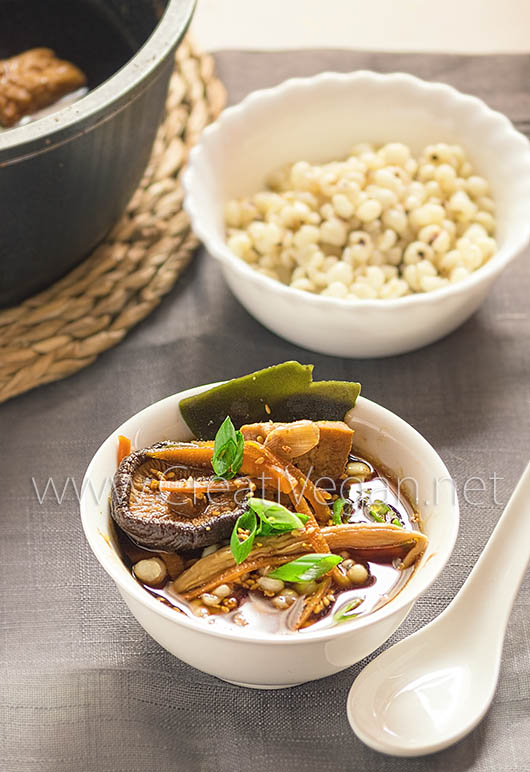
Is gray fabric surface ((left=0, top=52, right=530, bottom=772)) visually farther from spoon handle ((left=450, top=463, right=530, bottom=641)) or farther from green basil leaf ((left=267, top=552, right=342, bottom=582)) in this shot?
green basil leaf ((left=267, top=552, right=342, bottom=582))

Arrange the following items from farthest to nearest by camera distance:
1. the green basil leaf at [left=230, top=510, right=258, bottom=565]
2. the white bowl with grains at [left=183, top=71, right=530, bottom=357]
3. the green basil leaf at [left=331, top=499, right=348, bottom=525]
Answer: the white bowl with grains at [left=183, top=71, right=530, bottom=357]
the green basil leaf at [left=331, top=499, right=348, bottom=525]
the green basil leaf at [left=230, top=510, right=258, bottom=565]

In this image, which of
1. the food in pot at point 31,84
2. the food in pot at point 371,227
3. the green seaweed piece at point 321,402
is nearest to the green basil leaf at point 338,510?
the green seaweed piece at point 321,402

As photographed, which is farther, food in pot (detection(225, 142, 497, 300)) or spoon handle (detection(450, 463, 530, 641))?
food in pot (detection(225, 142, 497, 300))

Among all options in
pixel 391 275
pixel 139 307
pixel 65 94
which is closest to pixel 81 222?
pixel 139 307

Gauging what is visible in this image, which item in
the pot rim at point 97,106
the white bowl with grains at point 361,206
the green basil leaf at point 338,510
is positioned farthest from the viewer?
the white bowl with grains at point 361,206

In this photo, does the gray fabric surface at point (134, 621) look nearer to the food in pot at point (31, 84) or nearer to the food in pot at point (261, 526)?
the food in pot at point (261, 526)

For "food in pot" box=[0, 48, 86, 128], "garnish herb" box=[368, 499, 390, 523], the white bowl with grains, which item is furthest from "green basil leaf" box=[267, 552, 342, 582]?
"food in pot" box=[0, 48, 86, 128]

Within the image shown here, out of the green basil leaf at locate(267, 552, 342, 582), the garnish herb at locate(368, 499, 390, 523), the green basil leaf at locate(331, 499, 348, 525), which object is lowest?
the garnish herb at locate(368, 499, 390, 523)
